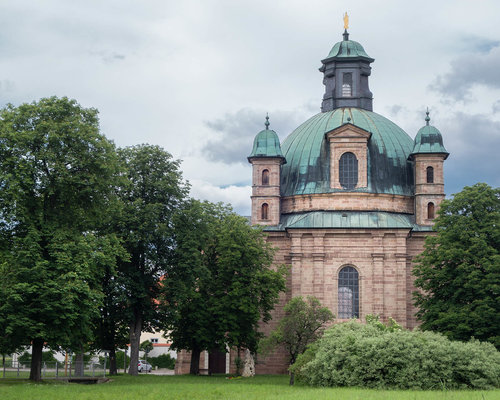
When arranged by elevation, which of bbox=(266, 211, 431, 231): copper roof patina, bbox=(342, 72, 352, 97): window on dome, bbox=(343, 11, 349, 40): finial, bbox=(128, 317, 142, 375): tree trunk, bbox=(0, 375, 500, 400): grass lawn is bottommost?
bbox=(0, 375, 500, 400): grass lawn

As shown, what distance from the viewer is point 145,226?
4600cm

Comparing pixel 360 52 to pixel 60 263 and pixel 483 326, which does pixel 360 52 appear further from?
pixel 60 263

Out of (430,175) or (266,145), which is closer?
(430,175)

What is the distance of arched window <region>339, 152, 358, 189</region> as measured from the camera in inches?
2356

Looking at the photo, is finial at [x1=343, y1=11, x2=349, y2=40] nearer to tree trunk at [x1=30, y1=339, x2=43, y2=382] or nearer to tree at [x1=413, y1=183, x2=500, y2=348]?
tree at [x1=413, y1=183, x2=500, y2=348]

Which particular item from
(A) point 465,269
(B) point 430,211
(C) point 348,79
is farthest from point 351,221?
(C) point 348,79

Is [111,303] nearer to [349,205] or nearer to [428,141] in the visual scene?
[349,205]

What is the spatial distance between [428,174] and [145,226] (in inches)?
998

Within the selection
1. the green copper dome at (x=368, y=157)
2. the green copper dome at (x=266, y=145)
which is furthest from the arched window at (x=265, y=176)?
the green copper dome at (x=368, y=157)

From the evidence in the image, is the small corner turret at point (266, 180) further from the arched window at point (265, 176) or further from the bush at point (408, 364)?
the bush at point (408, 364)

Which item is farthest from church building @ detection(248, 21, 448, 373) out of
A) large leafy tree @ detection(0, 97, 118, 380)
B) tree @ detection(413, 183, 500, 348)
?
large leafy tree @ detection(0, 97, 118, 380)

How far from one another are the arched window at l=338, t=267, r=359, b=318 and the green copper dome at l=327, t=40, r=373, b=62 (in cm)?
2068

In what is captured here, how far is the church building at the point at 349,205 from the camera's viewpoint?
56375 millimetres

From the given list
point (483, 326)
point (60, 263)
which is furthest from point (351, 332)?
point (60, 263)
